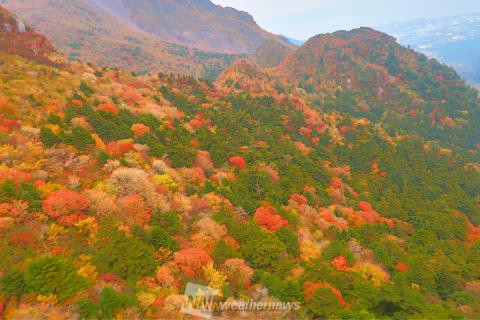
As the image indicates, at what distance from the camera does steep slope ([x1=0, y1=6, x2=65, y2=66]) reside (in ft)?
174

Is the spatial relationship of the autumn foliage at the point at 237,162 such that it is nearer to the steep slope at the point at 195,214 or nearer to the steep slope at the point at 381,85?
the steep slope at the point at 195,214

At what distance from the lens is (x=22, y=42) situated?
5497cm

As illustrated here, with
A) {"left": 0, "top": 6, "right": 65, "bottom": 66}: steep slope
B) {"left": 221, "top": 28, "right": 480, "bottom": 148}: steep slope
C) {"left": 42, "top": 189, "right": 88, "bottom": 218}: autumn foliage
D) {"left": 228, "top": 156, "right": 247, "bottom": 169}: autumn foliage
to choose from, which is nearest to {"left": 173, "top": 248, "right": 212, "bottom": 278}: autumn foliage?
{"left": 42, "top": 189, "right": 88, "bottom": 218}: autumn foliage

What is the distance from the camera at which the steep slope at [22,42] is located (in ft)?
174

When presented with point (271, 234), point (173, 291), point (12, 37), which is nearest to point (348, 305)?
point (271, 234)

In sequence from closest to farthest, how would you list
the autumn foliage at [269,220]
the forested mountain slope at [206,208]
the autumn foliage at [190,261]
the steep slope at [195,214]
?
the steep slope at [195,214] < the forested mountain slope at [206,208] < the autumn foliage at [190,261] < the autumn foliage at [269,220]

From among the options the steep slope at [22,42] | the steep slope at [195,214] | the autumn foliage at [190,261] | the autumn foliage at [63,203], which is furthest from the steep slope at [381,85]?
the autumn foliage at [190,261]

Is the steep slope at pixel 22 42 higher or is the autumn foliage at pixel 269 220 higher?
the steep slope at pixel 22 42

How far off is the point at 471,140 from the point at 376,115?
3801cm

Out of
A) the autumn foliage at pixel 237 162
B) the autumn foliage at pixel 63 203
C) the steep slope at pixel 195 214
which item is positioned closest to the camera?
the steep slope at pixel 195 214

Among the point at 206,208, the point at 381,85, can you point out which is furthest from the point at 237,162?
the point at 381,85

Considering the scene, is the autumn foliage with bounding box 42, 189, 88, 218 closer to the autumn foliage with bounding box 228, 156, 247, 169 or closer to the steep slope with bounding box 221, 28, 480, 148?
the autumn foliage with bounding box 228, 156, 247, 169

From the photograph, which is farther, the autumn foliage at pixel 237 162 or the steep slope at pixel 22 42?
the steep slope at pixel 22 42

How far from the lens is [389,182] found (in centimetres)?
7156
